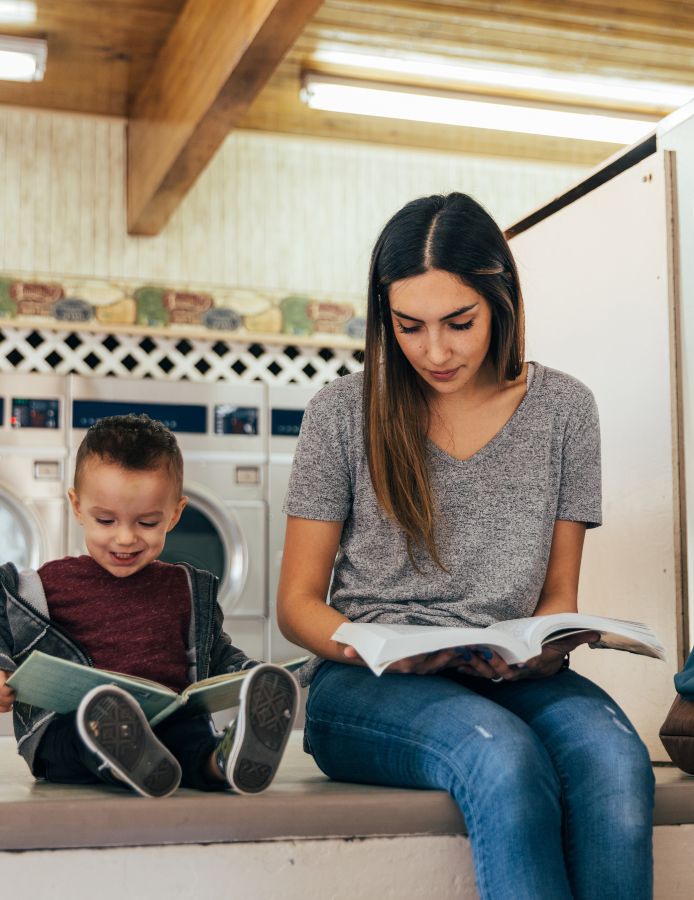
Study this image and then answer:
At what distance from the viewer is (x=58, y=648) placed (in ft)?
4.37

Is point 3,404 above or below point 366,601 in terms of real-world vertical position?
above

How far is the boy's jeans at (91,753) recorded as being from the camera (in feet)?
3.89

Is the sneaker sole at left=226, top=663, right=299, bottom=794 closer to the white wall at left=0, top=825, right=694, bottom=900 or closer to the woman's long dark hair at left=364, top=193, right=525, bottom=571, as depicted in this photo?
the white wall at left=0, top=825, right=694, bottom=900

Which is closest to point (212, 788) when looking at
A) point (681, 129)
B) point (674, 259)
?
point (674, 259)

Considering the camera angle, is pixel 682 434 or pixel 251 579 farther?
pixel 251 579

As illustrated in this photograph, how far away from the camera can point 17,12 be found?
11.3 feet

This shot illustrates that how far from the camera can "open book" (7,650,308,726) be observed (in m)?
1.06

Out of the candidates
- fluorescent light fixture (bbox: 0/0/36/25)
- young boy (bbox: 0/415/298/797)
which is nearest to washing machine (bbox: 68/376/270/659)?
fluorescent light fixture (bbox: 0/0/36/25)

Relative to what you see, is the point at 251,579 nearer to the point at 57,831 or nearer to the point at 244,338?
the point at 244,338

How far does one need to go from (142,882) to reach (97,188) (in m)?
→ 3.85

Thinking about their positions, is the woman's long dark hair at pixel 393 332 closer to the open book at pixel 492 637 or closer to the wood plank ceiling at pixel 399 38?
the open book at pixel 492 637

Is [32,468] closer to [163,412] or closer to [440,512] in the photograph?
[163,412]

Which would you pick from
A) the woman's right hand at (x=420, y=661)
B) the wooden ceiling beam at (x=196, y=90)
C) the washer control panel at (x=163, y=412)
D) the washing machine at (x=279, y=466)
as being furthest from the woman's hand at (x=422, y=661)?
the washer control panel at (x=163, y=412)

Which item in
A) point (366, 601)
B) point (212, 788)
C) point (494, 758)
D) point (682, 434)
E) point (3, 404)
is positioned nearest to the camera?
point (494, 758)
